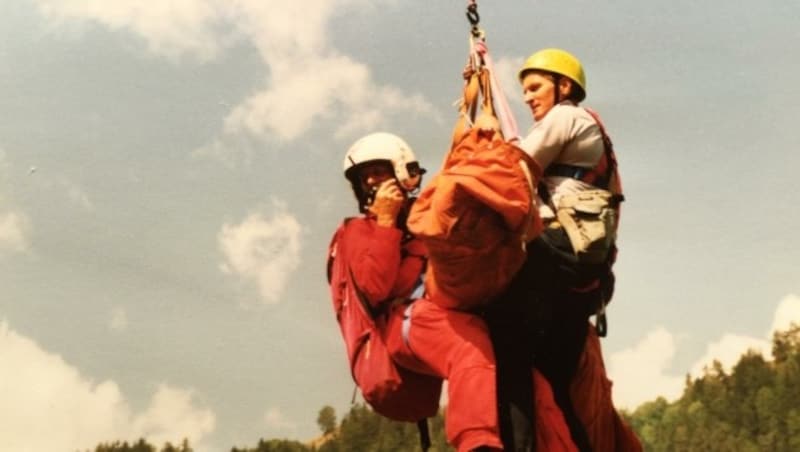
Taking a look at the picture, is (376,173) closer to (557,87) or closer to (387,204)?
(387,204)

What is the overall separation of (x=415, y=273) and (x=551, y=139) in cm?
105

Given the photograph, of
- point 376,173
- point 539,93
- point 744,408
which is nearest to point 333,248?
point 376,173

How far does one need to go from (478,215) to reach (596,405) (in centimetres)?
146

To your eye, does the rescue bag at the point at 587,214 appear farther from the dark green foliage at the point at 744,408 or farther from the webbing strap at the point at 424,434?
the dark green foliage at the point at 744,408

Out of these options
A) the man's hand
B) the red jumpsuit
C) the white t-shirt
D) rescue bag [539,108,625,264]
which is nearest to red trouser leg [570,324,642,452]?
the red jumpsuit

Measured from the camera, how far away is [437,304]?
5.50m

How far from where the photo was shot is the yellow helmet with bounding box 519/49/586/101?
18.7 feet

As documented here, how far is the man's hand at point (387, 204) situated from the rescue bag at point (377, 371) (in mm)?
267

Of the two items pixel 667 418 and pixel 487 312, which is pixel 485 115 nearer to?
pixel 487 312

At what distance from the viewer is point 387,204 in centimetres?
582

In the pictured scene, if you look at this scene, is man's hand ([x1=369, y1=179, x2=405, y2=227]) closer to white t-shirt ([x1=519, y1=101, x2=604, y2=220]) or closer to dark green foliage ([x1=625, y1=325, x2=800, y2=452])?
white t-shirt ([x1=519, y1=101, x2=604, y2=220])

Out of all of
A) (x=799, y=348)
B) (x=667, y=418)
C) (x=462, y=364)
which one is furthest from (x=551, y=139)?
(x=667, y=418)

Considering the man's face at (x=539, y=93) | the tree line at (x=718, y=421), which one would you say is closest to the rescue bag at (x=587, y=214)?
the man's face at (x=539, y=93)

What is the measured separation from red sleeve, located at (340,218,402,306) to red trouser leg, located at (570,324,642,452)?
105 centimetres
